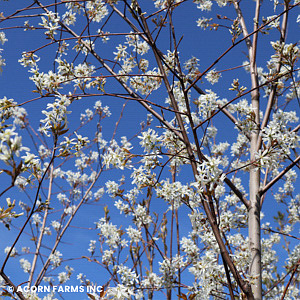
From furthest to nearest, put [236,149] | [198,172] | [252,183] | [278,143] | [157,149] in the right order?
[236,149]
[252,183]
[157,149]
[278,143]
[198,172]

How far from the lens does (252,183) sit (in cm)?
253

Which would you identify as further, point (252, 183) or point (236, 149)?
point (236, 149)

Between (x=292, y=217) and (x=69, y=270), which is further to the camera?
(x=69, y=270)

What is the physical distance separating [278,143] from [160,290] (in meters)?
1.56

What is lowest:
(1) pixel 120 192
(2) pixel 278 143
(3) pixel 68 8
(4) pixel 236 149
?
(2) pixel 278 143

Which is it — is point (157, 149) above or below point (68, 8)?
below

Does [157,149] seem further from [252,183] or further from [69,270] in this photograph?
[69,270]

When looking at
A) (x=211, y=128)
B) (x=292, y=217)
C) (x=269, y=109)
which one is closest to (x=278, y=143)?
(x=269, y=109)

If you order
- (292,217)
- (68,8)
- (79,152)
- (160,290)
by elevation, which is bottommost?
(160,290)

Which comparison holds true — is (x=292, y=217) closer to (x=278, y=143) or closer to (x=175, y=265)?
(x=175, y=265)

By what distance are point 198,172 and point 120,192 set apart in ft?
5.55

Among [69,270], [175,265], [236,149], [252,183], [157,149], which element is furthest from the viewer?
[69,270]

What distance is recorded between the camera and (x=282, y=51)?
2.09 m

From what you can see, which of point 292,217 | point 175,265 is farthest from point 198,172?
point 292,217
